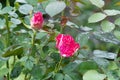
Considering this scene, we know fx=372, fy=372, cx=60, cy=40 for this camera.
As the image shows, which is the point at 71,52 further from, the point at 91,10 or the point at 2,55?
the point at 91,10

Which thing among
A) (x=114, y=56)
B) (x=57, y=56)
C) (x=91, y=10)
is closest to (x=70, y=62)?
(x=57, y=56)

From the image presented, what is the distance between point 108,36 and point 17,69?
27 cm

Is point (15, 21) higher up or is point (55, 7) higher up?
point (55, 7)

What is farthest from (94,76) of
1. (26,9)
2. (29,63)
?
(26,9)

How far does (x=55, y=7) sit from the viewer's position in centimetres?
89

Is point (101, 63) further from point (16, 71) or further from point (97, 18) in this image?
point (16, 71)

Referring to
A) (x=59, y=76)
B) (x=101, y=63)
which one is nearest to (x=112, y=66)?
(x=101, y=63)

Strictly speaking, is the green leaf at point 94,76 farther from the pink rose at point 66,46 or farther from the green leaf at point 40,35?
the green leaf at point 40,35

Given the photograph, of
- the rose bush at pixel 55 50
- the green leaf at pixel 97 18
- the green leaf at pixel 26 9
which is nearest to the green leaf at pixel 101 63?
the rose bush at pixel 55 50

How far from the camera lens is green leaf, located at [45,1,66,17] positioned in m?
0.88

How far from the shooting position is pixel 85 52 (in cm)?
97

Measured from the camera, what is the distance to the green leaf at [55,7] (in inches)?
34.7

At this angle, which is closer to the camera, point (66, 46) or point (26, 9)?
point (66, 46)

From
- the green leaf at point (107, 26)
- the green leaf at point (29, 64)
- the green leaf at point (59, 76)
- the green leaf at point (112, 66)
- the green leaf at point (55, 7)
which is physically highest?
the green leaf at point (55, 7)
